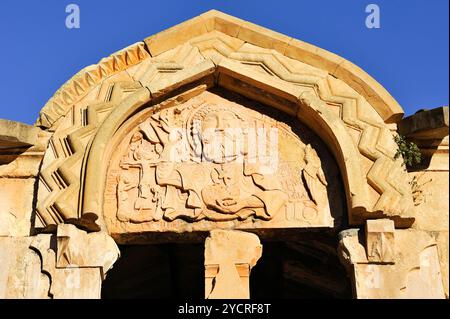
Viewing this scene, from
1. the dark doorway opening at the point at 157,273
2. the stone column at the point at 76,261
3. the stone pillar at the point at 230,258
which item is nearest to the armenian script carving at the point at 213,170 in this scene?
the stone pillar at the point at 230,258

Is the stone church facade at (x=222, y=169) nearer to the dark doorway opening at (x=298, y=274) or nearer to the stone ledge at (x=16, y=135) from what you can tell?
the stone ledge at (x=16, y=135)

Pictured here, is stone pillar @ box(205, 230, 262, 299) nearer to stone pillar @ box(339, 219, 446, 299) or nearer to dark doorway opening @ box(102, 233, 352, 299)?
stone pillar @ box(339, 219, 446, 299)

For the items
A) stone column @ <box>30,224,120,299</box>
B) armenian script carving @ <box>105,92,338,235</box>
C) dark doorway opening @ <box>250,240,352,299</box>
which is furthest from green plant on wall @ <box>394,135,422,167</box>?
stone column @ <box>30,224,120,299</box>

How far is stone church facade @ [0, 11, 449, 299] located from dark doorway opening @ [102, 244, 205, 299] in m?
3.76

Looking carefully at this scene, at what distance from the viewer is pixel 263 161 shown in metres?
9.90

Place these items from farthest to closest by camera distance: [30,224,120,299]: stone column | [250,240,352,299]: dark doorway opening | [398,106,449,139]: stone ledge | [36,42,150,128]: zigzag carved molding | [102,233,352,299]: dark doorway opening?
[102,233,352,299]: dark doorway opening
[250,240,352,299]: dark doorway opening
[36,42,150,128]: zigzag carved molding
[398,106,449,139]: stone ledge
[30,224,120,299]: stone column

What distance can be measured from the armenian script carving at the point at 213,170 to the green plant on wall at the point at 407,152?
93 centimetres

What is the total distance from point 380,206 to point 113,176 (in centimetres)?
313

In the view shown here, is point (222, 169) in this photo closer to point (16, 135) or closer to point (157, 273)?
point (16, 135)

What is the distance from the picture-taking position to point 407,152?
9.62 metres

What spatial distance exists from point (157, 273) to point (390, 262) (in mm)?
6208

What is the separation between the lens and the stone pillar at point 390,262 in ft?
29.7

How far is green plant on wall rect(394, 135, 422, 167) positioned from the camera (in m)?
9.59
